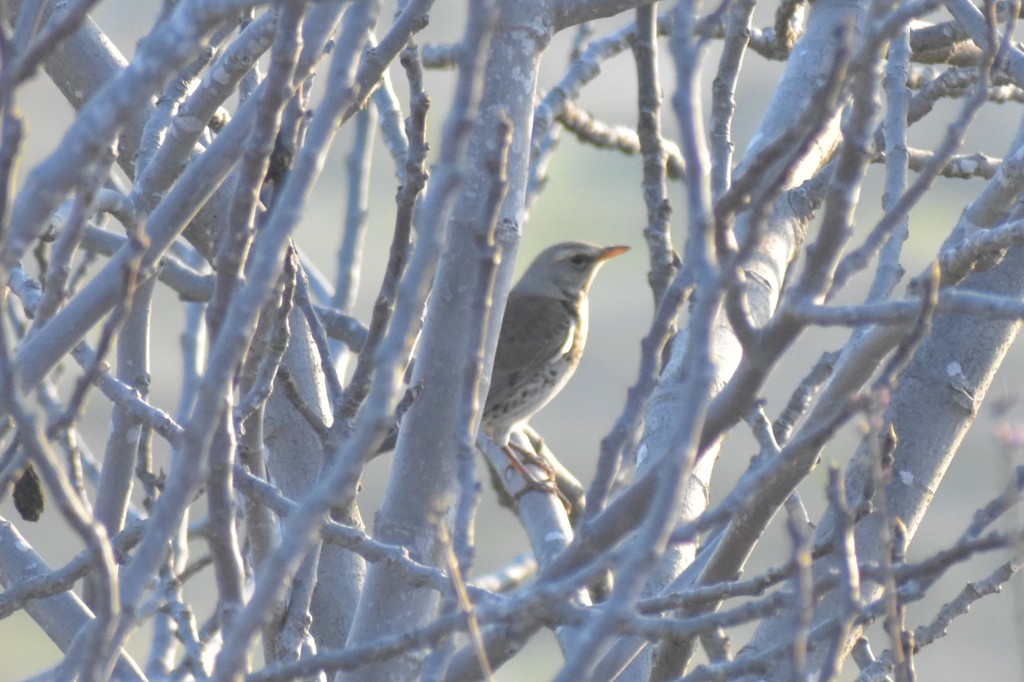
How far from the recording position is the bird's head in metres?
7.25

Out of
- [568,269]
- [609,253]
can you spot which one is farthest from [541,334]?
[609,253]

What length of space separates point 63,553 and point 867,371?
7.47 metres

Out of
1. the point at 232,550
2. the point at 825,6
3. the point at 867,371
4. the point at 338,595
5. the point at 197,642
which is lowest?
the point at 232,550

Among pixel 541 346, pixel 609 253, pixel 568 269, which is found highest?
pixel 609 253

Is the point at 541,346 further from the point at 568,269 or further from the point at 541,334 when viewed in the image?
the point at 568,269

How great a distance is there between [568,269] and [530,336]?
25.0 inches

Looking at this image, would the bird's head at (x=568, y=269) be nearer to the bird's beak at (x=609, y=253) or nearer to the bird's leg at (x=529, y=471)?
the bird's beak at (x=609, y=253)

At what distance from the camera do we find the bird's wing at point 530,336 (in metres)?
6.57

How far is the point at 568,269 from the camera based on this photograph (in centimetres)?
728

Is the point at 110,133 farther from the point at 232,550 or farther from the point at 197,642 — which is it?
the point at 197,642

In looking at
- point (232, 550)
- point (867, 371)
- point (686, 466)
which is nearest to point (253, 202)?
point (232, 550)

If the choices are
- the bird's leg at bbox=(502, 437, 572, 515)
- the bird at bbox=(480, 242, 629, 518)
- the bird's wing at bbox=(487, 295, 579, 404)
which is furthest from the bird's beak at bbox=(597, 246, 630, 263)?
the bird's leg at bbox=(502, 437, 572, 515)

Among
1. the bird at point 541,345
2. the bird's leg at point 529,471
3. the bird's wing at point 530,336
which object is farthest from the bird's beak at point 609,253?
the bird's leg at point 529,471

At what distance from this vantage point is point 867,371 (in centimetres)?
294
